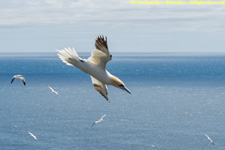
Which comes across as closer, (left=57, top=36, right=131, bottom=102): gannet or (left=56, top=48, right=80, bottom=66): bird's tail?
(left=57, top=36, right=131, bottom=102): gannet

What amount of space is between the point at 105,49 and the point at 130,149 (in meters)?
164

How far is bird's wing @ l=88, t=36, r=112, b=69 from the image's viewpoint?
898cm

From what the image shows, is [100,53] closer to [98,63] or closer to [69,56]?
[98,63]

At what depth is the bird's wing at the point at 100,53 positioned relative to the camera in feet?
29.5

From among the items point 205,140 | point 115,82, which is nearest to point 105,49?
point 115,82

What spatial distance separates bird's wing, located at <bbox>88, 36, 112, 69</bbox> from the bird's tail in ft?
1.34

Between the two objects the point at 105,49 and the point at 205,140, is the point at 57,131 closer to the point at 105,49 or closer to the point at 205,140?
the point at 205,140

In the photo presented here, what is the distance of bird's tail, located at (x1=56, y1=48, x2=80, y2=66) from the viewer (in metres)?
9.09

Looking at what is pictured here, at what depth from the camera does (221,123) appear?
197m

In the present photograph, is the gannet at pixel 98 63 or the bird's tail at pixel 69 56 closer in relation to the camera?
the gannet at pixel 98 63

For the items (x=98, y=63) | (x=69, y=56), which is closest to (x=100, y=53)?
(x=98, y=63)

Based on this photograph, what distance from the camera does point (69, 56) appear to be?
30.9 feet

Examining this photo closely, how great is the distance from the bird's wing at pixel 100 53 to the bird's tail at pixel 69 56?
1.34ft

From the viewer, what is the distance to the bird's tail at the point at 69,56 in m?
9.09
